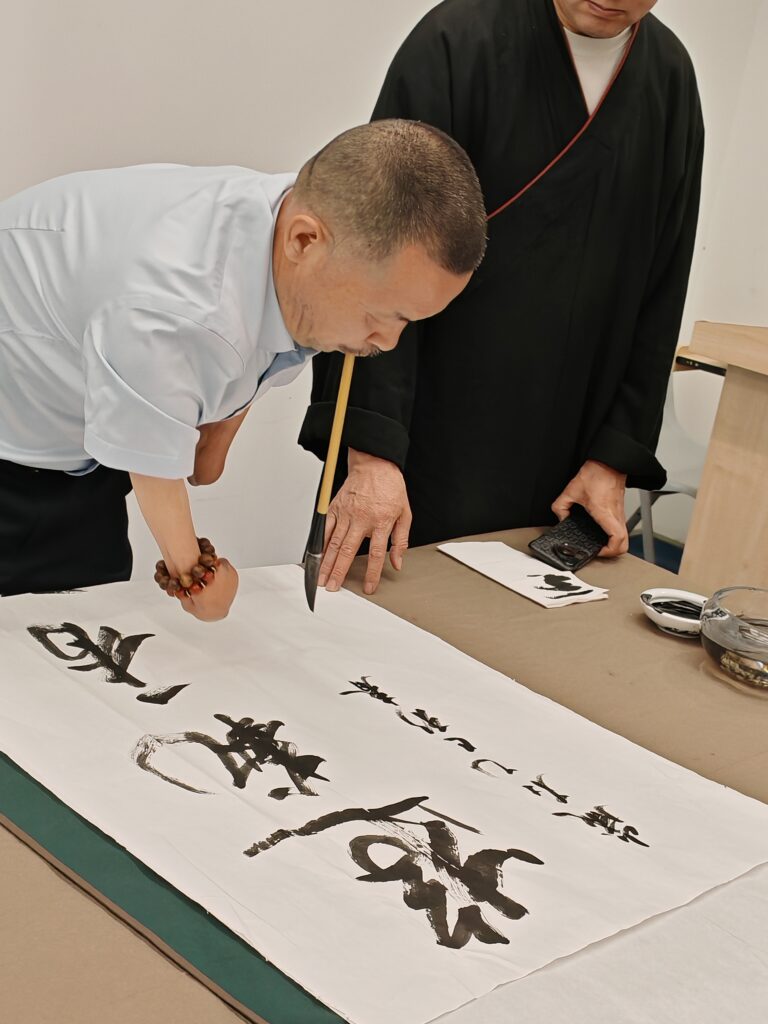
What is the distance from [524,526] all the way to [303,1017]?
1089 mm

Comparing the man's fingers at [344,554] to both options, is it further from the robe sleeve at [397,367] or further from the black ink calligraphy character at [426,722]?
the black ink calligraphy character at [426,722]

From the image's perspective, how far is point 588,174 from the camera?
1540mm

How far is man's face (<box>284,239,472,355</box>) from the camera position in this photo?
3.18ft

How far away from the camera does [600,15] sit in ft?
4.76

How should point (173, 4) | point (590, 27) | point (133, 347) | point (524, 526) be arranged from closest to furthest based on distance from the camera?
point (133, 347) < point (590, 27) < point (524, 526) < point (173, 4)

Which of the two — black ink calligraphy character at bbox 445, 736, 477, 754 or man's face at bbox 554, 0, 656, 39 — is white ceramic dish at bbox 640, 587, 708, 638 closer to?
black ink calligraphy character at bbox 445, 736, 477, 754

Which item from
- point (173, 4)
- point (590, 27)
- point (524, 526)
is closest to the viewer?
point (590, 27)

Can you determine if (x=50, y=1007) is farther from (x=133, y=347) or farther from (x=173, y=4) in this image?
(x=173, y=4)

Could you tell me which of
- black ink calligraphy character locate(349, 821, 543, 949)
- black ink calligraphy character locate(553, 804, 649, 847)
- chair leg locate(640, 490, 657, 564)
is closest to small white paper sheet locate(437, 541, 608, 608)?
black ink calligraphy character locate(553, 804, 649, 847)

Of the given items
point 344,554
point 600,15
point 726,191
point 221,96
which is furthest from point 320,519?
point 726,191

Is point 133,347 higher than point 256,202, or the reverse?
point 256,202

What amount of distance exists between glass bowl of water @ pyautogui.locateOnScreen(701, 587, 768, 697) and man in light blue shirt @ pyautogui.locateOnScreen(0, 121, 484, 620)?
515 millimetres

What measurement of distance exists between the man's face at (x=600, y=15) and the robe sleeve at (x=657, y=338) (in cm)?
24

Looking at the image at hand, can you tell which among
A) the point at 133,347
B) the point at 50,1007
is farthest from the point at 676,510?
the point at 50,1007
